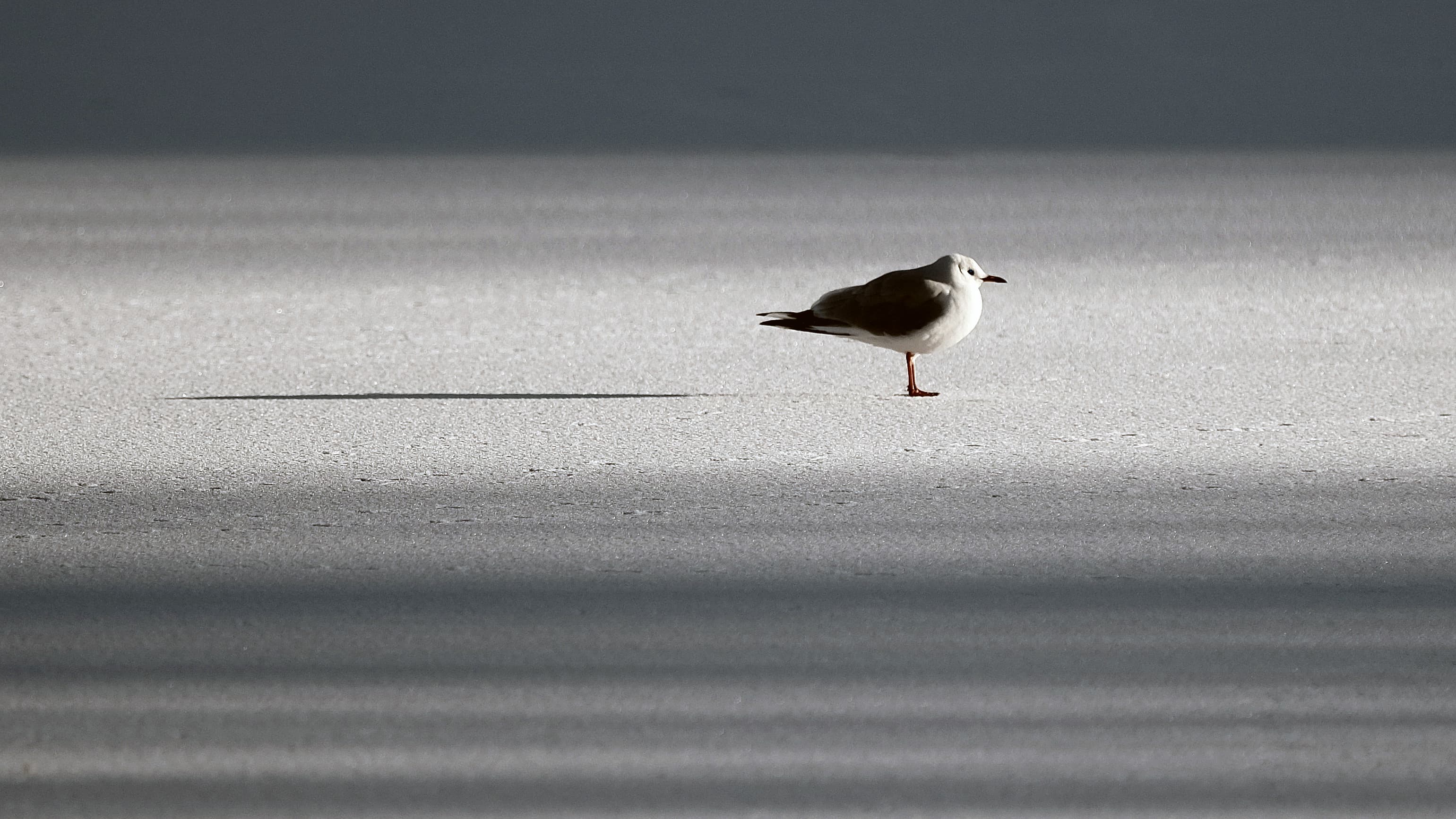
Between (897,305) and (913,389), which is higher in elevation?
(897,305)

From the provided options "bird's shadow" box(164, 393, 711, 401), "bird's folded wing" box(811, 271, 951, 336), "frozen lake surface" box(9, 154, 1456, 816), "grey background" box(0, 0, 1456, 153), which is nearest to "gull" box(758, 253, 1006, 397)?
"bird's folded wing" box(811, 271, 951, 336)

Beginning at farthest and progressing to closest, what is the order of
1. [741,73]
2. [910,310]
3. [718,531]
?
[741,73] < [910,310] < [718,531]

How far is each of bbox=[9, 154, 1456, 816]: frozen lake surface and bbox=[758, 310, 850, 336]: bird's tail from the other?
0.11 m

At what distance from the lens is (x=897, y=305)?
9.12 feet

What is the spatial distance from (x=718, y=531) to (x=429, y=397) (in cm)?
90

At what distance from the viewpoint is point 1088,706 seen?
5.05 ft

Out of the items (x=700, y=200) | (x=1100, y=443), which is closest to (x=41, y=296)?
(x=700, y=200)

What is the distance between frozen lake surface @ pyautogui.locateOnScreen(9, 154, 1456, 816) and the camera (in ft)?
4.71

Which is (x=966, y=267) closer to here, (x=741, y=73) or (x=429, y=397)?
(x=429, y=397)

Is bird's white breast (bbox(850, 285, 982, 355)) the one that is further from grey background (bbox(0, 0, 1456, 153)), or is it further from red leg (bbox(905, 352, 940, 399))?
grey background (bbox(0, 0, 1456, 153))

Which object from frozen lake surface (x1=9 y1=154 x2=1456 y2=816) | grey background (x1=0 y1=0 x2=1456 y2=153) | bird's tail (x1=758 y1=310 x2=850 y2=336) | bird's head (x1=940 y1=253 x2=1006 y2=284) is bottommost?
frozen lake surface (x1=9 y1=154 x2=1456 y2=816)

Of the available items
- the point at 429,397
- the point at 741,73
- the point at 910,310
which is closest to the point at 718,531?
the point at 910,310

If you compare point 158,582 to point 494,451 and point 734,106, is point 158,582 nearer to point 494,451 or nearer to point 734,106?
point 494,451

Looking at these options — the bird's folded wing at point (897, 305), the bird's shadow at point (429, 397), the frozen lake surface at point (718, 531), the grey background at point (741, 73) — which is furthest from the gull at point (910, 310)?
the grey background at point (741, 73)
